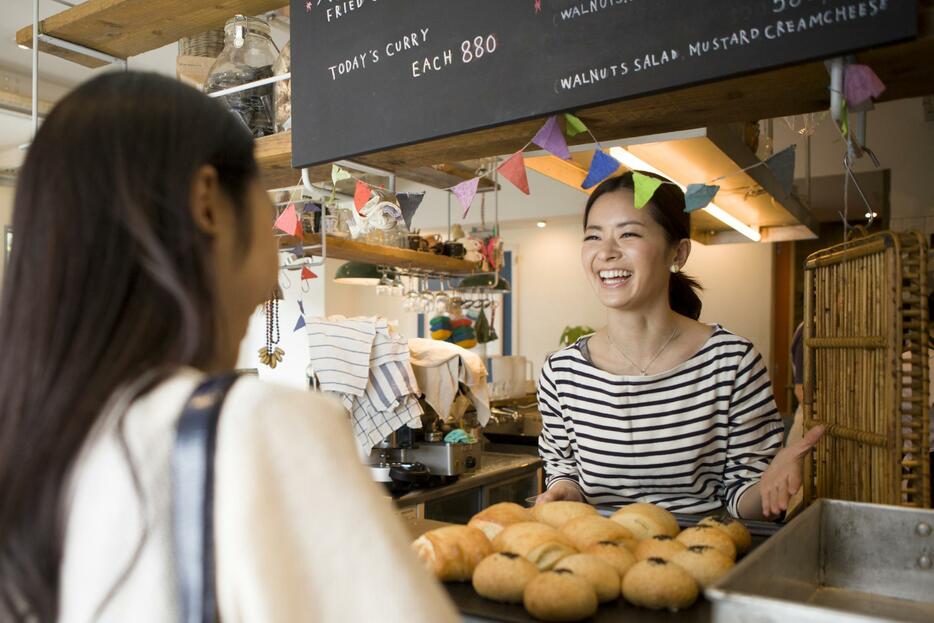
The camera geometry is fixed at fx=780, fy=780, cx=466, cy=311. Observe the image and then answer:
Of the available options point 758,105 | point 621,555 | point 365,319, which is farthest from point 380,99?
point 365,319

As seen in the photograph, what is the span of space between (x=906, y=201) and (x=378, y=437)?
13.7 feet

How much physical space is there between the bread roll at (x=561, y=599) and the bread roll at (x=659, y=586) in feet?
0.20

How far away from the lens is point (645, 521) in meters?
1.27

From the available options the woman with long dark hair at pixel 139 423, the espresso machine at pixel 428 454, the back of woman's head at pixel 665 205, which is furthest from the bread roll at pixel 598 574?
the espresso machine at pixel 428 454

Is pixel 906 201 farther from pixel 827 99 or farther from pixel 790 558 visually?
pixel 790 558

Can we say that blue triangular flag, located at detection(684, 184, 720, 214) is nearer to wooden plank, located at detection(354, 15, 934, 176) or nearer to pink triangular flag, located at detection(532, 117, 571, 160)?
wooden plank, located at detection(354, 15, 934, 176)

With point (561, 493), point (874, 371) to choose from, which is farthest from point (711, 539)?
point (561, 493)

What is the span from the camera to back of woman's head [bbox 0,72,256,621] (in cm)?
60

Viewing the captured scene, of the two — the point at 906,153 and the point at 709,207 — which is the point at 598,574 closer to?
the point at 709,207

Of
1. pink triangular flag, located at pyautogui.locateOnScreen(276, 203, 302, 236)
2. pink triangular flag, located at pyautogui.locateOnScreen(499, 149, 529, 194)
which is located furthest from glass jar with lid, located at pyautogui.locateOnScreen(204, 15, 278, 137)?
pink triangular flag, located at pyautogui.locateOnScreen(499, 149, 529, 194)

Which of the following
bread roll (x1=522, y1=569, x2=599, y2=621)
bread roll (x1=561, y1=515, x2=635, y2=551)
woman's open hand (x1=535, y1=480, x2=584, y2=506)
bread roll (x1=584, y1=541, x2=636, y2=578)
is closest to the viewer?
bread roll (x1=522, y1=569, x2=599, y2=621)

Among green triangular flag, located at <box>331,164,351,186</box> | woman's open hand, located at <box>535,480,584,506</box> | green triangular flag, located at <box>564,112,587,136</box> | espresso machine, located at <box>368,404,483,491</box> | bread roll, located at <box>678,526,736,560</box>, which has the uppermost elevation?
green triangular flag, located at <box>564,112,587,136</box>

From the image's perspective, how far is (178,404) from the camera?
1.94 feet

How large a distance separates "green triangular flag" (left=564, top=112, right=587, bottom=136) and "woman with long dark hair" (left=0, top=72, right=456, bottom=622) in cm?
87
